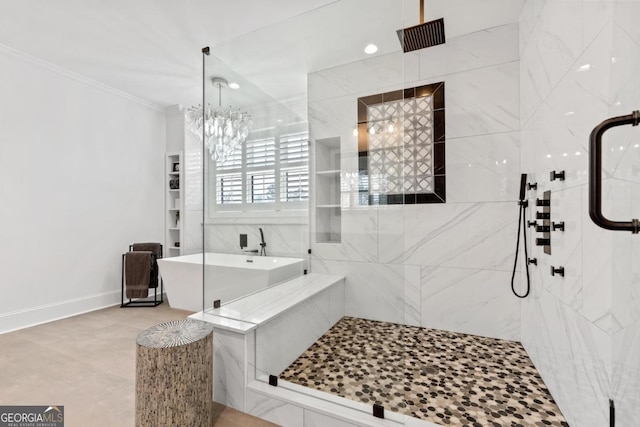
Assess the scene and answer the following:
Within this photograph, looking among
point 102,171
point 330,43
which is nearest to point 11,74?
point 102,171

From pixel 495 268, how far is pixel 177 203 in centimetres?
442

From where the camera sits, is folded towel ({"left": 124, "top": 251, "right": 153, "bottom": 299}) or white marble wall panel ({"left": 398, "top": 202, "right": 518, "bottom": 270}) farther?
folded towel ({"left": 124, "top": 251, "right": 153, "bottom": 299})

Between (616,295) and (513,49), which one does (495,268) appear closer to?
(616,295)

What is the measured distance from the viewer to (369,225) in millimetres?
2318

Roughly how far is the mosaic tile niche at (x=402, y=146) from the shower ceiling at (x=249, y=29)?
474mm

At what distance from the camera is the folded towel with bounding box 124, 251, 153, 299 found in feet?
12.3

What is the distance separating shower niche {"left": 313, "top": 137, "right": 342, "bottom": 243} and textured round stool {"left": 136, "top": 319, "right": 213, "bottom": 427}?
4.40 feet

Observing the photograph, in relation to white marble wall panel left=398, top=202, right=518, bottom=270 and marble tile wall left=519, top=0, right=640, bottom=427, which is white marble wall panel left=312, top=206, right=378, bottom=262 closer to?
white marble wall panel left=398, top=202, right=518, bottom=270

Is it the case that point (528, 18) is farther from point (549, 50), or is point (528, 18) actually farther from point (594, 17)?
point (594, 17)

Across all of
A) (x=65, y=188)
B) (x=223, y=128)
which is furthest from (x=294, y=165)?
(x=65, y=188)

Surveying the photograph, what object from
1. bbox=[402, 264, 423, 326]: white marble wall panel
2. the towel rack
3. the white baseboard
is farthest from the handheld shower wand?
the white baseboard

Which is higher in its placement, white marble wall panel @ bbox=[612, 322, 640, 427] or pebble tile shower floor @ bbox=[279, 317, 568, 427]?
white marble wall panel @ bbox=[612, 322, 640, 427]

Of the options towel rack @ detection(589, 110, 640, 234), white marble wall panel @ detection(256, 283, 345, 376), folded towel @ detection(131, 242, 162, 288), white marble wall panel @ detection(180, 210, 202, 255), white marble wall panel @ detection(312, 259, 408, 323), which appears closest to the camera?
towel rack @ detection(589, 110, 640, 234)

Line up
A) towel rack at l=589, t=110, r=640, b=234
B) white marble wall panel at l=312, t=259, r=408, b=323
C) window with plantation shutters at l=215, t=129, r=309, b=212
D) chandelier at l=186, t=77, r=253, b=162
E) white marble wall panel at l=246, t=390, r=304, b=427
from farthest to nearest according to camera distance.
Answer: white marble wall panel at l=312, t=259, r=408, b=323, window with plantation shutters at l=215, t=129, r=309, b=212, chandelier at l=186, t=77, r=253, b=162, white marble wall panel at l=246, t=390, r=304, b=427, towel rack at l=589, t=110, r=640, b=234
